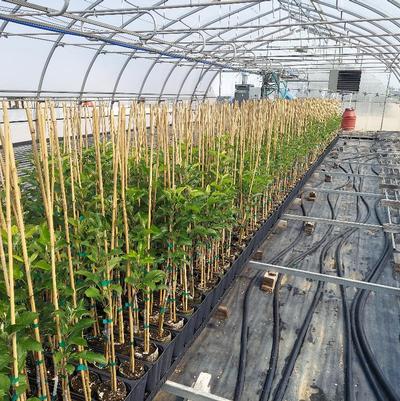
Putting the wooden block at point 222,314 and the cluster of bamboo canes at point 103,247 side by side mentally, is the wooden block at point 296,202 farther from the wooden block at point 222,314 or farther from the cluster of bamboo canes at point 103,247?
the wooden block at point 222,314

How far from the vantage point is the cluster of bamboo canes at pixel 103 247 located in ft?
4.27

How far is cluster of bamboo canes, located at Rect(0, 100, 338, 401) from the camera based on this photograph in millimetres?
1301

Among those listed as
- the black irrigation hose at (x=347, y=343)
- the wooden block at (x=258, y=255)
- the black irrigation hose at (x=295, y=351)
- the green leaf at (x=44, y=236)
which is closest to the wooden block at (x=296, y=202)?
the black irrigation hose at (x=347, y=343)

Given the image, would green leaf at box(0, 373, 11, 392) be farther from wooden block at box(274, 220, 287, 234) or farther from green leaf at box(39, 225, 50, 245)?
wooden block at box(274, 220, 287, 234)

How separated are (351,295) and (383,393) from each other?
1.13 meters

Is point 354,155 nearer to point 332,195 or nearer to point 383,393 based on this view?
point 332,195

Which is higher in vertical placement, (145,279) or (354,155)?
(145,279)

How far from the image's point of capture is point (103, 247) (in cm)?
188

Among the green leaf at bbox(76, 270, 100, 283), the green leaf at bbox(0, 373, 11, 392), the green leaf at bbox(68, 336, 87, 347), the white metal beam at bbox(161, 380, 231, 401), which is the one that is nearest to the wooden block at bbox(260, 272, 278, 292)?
the white metal beam at bbox(161, 380, 231, 401)

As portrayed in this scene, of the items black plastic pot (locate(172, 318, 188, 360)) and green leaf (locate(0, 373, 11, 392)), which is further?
black plastic pot (locate(172, 318, 188, 360))

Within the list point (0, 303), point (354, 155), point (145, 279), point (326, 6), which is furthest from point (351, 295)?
point (326, 6)

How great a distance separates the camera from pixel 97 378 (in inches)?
69.8

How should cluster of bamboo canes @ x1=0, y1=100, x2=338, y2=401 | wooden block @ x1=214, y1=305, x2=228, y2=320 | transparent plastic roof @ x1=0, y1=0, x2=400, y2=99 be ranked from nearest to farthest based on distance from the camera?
cluster of bamboo canes @ x1=0, y1=100, x2=338, y2=401
wooden block @ x1=214, y1=305, x2=228, y2=320
transparent plastic roof @ x1=0, y1=0, x2=400, y2=99

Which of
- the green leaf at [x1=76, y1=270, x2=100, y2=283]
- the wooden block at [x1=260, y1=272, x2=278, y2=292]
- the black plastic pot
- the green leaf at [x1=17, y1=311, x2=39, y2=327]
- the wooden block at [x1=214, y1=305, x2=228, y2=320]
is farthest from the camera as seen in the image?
the wooden block at [x1=260, y1=272, x2=278, y2=292]
